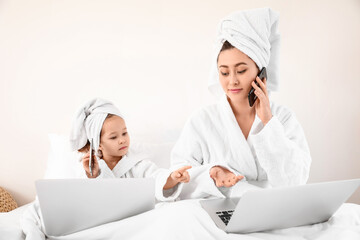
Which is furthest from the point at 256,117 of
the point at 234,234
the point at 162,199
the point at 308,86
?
the point at 308,86

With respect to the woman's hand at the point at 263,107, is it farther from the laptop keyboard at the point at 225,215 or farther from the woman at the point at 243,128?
the laptop keyboard at the point at 225,215

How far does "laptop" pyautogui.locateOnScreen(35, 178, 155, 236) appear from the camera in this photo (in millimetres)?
1099

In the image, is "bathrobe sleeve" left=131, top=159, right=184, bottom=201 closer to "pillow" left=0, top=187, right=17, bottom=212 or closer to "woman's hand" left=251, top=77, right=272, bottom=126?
"woman's hand" left=251, top=77, right=272, bottom=126

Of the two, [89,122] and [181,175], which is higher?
[89,122]

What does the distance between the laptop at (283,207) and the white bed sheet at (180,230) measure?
0.03 m

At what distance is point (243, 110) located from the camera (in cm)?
178

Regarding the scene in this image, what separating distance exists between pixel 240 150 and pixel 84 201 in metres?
0.80

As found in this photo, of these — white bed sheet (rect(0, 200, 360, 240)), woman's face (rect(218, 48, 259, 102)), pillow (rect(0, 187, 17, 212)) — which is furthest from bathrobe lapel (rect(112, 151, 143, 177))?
pillow (rect(0, 187, 17, 212))

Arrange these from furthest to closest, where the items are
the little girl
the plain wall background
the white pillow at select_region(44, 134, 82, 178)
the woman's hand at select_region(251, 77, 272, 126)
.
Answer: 1. the plain wall background
2. the white pillow at select_region(44, 134, 82, 178)
3. the little girl
4. the woman's hand at select_region(251, 77, 272, 126)

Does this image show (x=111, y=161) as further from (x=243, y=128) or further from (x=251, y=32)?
(x=251, y=32)

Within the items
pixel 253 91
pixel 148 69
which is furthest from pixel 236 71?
pixel 148 69

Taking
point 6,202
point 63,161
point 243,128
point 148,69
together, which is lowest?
point 6,202

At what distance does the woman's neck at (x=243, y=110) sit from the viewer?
1767mm

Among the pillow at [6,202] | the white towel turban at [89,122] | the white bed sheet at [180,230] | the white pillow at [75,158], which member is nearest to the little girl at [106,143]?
the white towel turban at [89,122]
